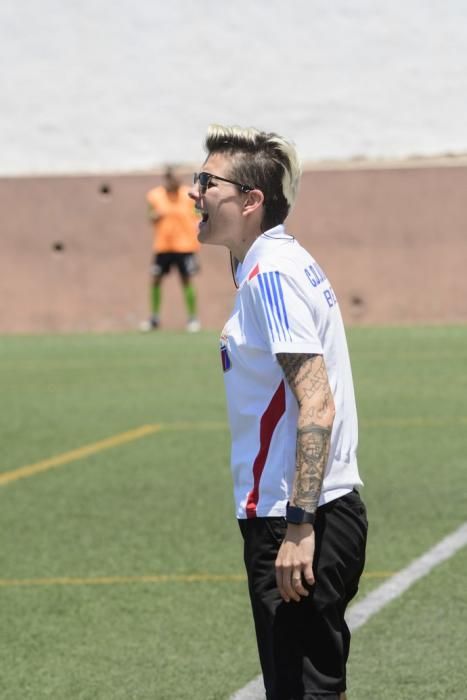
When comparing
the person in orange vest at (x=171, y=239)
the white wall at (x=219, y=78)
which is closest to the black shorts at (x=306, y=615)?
the person in orange vest at (x=171, y=239)

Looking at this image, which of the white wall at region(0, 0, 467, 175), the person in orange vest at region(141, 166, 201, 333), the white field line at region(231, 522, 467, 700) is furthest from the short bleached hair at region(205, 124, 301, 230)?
the white wall at region(0, 0, 467, 175)

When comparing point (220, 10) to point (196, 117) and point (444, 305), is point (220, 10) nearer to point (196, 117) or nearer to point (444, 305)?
point (196, 117)

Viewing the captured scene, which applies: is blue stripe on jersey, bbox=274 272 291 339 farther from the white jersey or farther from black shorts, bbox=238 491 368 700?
black shorts, bbox=238 491 368 700

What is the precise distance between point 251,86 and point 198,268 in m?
4.46

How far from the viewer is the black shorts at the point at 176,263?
24.0m

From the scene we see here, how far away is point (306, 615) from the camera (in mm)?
4141

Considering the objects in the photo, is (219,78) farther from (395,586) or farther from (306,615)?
(306,615)

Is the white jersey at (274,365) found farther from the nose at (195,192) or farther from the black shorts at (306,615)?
the nose at (195,192)

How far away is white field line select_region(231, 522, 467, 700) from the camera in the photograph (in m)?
5.80

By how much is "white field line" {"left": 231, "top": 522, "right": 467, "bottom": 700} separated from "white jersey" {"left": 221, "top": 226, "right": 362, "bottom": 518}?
5.46 feet

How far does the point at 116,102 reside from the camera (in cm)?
2786

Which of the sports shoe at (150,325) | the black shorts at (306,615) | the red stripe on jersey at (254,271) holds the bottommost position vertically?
the black shorts at (306,615)

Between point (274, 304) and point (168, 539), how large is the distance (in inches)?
182

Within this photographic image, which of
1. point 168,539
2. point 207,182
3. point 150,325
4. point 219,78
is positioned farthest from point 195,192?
point 219,78
